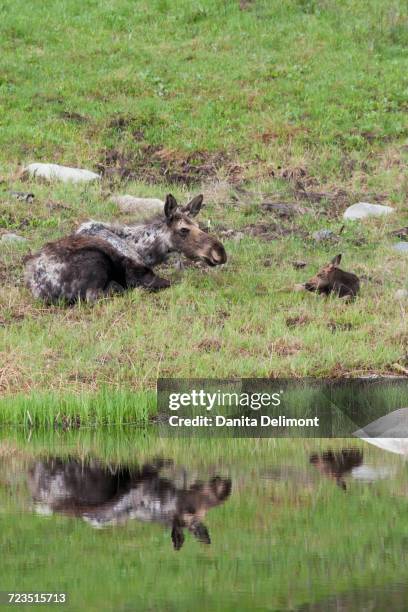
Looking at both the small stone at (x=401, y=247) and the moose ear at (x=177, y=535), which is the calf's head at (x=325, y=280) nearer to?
the small stone at (x=401, y=247)

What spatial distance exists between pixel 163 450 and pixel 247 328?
4133 millimetres

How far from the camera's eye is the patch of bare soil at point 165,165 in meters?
21.8

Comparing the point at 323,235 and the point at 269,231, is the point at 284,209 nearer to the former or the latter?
the point at 269,231

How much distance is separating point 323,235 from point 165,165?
4980 millimetres

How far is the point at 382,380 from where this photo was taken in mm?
12945

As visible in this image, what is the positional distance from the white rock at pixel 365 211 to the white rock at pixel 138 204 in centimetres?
303

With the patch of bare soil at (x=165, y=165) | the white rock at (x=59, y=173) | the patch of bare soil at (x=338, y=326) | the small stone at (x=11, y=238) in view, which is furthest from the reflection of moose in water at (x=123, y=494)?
the patch of bare soil at (x=165, y=165)

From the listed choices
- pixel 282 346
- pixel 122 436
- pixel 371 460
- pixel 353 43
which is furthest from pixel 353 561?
pixel 353 43

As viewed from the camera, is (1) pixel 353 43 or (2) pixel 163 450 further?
(1) pixel 353 43

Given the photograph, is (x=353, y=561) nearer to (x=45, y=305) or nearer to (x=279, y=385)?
(x=279, y=385)

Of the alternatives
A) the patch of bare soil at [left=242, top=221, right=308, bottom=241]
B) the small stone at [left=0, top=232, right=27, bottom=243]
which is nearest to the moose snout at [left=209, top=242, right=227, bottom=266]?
the patch of bare soil at [left=242, top=221, right=308, bottom=241]

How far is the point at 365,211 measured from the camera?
1984 cm

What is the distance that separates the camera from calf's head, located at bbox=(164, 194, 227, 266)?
15664 mm

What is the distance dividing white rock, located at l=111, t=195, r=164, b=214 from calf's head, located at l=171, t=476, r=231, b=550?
10.2 meters
